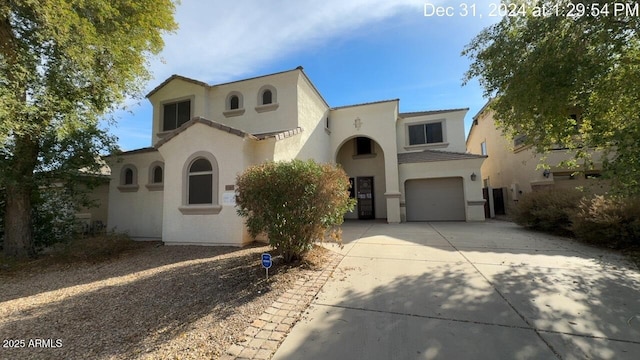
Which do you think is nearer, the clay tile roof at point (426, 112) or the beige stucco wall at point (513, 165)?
the beige stucco wall at point (513, 165)

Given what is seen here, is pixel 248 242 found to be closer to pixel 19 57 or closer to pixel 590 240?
pixel 19 57

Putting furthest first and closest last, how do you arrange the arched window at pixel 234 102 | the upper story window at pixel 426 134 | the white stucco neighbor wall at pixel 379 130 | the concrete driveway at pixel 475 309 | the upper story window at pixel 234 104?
the upper story window at pixel 426 134 < the white stucco neighbor wall at pixel 379 130 < the arched window at pixel 234 102 < the upper story window at pixel 234 104 < the concrete driveway at pixel 475 309

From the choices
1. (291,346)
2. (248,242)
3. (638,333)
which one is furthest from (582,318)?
(248,242)

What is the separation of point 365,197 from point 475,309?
13096mm

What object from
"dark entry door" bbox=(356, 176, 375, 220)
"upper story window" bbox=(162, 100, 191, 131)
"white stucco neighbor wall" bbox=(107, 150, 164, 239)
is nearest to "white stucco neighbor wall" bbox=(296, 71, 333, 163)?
"dark entry door" bbox=(356, 176, 375, 220)

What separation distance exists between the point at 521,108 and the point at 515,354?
5802 millimetres

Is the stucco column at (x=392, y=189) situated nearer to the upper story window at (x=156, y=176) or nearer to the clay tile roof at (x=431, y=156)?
the clay tile roof at (x=431, y=156)

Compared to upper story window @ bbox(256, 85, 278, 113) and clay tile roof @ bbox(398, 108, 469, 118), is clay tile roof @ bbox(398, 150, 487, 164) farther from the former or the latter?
upper story window @ bbox(256, 85, 278, 113)

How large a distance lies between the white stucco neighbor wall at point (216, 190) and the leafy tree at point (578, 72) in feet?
24.5

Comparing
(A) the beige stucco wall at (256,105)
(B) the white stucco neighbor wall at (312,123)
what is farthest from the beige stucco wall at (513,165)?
(A) the beige stucco wall at (256,105)

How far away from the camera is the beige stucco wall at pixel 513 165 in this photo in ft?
45.0

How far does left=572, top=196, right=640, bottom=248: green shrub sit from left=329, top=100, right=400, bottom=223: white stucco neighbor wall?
25.2 ft

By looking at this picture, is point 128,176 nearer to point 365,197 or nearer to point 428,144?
point 365,197

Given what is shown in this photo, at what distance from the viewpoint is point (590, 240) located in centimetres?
765
